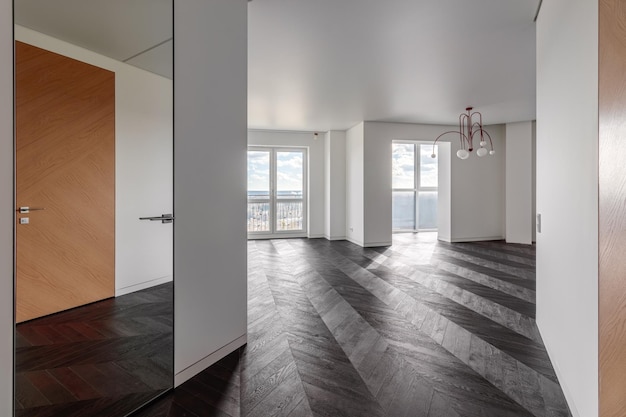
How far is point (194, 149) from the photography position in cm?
212

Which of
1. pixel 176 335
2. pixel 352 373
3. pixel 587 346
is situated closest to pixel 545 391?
pixel 587 346

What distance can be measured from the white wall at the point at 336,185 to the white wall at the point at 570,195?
5702 millimetres

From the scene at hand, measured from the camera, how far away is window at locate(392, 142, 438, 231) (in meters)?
9.27

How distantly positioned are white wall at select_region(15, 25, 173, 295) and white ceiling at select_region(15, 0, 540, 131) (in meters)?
0.17

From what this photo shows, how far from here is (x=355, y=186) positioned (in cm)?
761

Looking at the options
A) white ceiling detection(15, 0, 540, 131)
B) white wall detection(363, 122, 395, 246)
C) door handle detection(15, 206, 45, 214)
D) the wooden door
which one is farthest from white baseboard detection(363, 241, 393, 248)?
door handle detection(15, 206, 45, 214)

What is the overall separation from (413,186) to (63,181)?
8732 mm

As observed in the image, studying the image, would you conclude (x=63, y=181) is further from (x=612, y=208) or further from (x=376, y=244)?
(x=376, y=244)

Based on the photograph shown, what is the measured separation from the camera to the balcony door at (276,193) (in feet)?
27.3

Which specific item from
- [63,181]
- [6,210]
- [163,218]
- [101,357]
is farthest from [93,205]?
[101,357]

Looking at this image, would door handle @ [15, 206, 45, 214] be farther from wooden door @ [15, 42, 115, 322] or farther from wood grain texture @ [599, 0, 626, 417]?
wood grain texture @ [599, 0, 626, 417]

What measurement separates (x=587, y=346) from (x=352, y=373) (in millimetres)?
1278

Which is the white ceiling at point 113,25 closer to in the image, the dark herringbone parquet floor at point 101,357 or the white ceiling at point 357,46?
the white ceiling at point 357,46

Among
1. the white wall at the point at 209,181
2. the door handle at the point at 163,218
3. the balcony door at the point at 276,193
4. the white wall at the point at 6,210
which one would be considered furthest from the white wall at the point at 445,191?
the white wall at the point at 6,210
